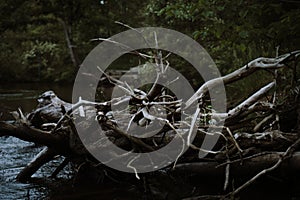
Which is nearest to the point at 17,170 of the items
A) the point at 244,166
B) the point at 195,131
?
the point at 195,131

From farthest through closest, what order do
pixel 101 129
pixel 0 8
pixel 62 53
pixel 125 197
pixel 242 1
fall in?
pixel 62 53, pixel 0 8, pixel 101 129, pixel 125 197, pixel 242 1

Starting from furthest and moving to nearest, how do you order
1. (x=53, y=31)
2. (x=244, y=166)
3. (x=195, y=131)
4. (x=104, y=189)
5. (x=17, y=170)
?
1. (x=53, y=31)
2. (x=17, y=170)
3. (x=104, y=189)
4. (x=195, y=131)
5. (x=244, y=166)

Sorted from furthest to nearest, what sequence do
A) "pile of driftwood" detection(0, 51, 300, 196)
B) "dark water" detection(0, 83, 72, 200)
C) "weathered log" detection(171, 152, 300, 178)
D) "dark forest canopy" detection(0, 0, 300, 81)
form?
"dark forest canopy" detection(0, 0, 300, 81) < "dark water" detection(0, 83, 72, 200) < "pile of driftwood" detection(0, 51, 300, 196) < "weathered log" detection(171, 152, 300, 178)

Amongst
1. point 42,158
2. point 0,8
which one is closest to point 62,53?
point 0,8

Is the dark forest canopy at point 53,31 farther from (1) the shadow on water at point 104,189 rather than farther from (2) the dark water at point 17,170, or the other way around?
(1) the shadow on water at point 104,189

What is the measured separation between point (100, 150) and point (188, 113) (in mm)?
934

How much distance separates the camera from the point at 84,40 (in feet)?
69.4

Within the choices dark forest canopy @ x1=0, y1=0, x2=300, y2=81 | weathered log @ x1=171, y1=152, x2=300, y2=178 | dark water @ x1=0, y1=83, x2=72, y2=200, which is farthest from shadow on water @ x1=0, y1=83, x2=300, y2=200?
dark forest canopy @ x1=0, y1=0, x2=300, y2=81

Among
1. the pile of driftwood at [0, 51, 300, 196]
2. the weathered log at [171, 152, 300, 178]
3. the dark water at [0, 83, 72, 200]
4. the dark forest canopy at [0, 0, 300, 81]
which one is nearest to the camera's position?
the weathered log at [171, 152, 300, 178]

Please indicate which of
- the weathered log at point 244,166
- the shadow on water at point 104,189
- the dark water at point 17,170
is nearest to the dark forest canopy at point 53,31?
the dark water at point 17,170

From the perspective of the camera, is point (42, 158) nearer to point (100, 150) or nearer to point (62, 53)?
point (100, 150)

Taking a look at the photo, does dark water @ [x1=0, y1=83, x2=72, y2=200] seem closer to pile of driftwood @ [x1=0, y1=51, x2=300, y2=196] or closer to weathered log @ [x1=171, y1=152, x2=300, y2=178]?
pile of driftwood @ [x1=0, y1=51, x2=300, y2=196]

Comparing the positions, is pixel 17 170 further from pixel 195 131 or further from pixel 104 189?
pixel 195 131

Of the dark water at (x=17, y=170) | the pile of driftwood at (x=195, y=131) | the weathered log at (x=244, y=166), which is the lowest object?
the dark water at (x=17, y=170)
